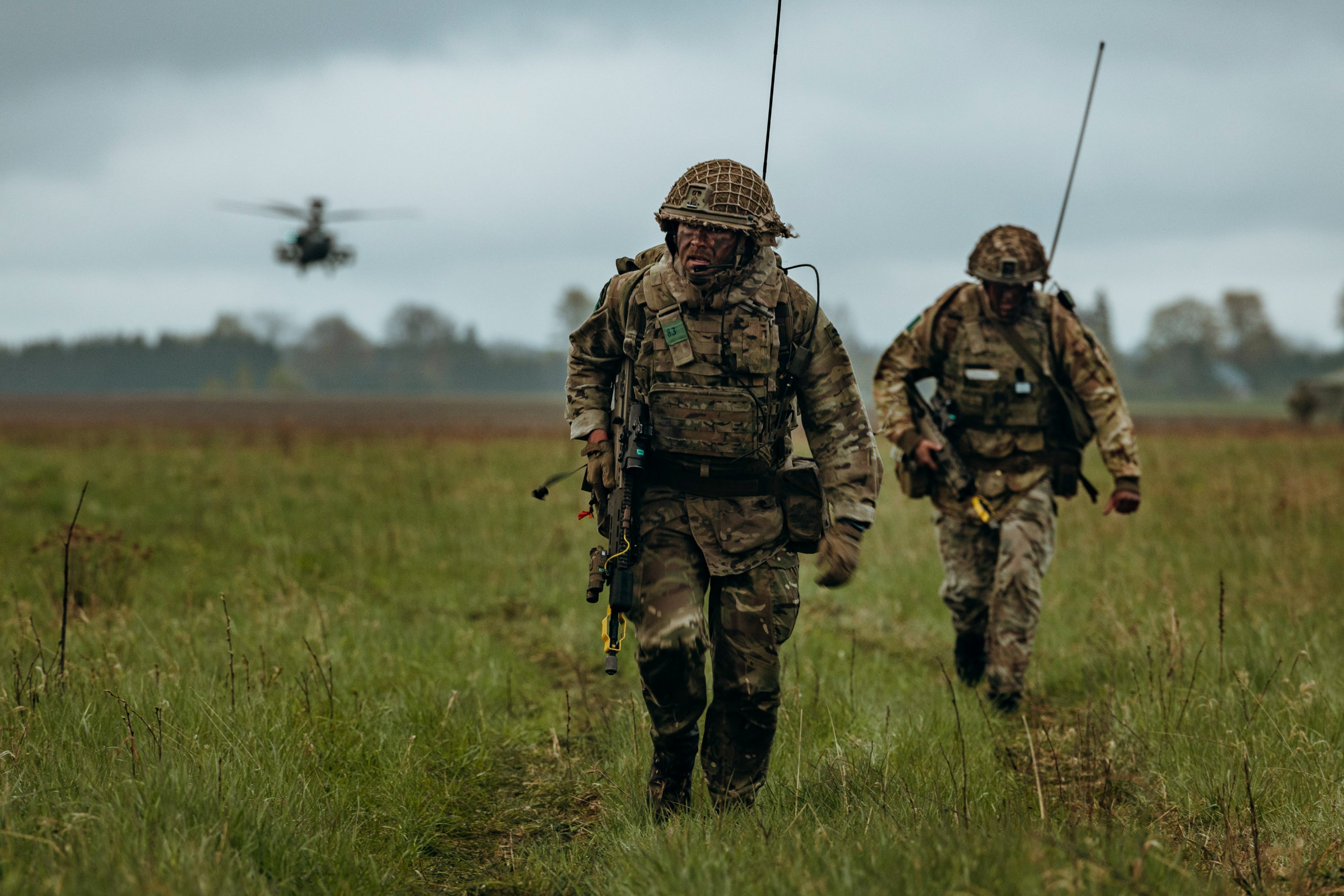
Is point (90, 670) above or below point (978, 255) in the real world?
→ below

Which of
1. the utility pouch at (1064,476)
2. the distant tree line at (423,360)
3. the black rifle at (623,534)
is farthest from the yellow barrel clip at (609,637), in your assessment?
the distant tree line at (423,360)

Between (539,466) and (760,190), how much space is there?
13.9 m

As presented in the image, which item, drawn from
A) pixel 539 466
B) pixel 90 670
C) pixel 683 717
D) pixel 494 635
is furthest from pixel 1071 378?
pixel 539 466

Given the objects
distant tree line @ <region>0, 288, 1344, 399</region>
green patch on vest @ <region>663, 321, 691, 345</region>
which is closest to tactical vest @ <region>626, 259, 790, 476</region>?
green patch on vest @ <region>663, 321, 691, 345</region>

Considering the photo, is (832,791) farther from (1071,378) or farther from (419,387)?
(419,387)

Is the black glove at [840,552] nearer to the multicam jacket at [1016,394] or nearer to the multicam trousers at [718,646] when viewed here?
the multicam trousers at [718,646]

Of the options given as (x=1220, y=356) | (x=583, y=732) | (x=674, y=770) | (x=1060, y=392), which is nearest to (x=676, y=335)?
(x=674, y=770)

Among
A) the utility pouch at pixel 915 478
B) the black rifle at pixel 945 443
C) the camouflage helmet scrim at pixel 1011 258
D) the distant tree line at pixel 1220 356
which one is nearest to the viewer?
the camouflage helmet scrim at pixel 1011 258

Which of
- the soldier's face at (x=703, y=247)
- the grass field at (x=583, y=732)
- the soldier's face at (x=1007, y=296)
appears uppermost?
the soldier's face at (x=1007, y=296)

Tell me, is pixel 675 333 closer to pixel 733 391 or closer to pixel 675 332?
pixel 675 332

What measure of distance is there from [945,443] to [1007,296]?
844 mm

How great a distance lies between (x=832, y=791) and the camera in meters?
3.51

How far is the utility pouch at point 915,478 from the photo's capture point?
561 centimetres

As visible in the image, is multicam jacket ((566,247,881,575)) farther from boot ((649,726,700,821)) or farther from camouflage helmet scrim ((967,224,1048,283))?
camouflage helmet scrim ((967,224,1048,283))
